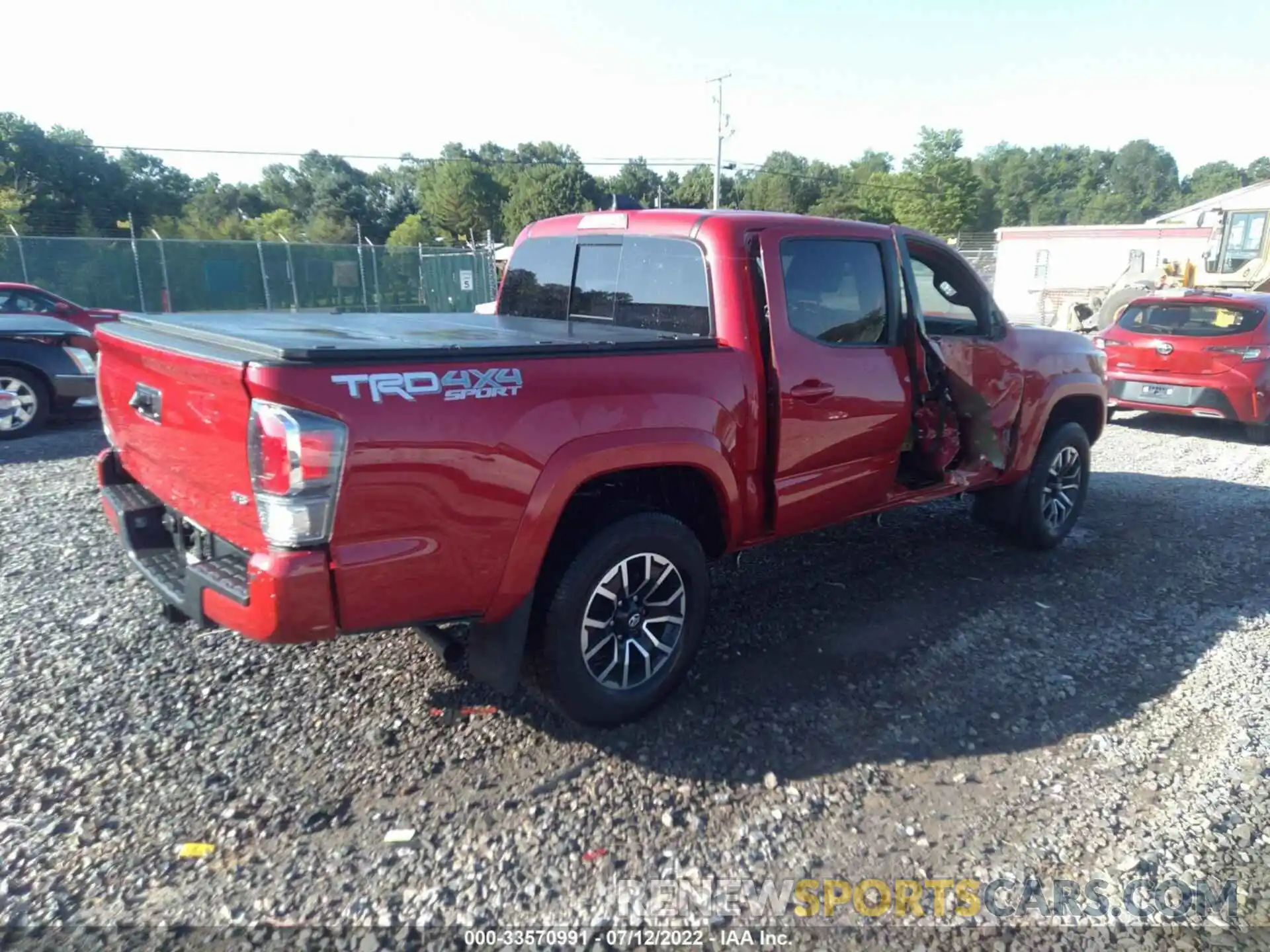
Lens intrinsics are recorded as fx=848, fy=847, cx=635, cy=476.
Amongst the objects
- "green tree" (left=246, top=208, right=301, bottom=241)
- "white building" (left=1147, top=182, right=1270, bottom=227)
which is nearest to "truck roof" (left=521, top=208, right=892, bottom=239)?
"white building" (left=1147, top=182, right=1270, bottom=227)

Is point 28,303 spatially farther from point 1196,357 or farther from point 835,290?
point 1196,357

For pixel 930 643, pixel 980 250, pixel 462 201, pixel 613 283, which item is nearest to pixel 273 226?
pixel 462 201

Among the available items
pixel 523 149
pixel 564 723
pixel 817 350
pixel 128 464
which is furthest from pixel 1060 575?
pixel 523 149

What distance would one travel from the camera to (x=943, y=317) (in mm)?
5316

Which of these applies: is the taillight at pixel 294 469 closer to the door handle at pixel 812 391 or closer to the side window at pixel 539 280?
the door handle at pixel 812 391

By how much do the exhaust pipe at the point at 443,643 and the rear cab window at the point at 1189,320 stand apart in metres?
9.23

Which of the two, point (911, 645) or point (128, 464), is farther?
point (911, 645)

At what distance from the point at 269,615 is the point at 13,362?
7.94m

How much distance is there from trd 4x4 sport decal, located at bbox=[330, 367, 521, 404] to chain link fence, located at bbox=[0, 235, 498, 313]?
1652 centimetres

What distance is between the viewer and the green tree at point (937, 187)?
213ft

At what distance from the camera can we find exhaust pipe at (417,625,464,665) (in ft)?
9.86

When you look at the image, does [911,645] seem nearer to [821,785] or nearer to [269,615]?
[821,785]

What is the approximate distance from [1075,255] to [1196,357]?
3062cm

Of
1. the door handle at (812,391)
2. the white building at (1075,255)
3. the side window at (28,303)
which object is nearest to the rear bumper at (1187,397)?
the door handle at (812,391)
